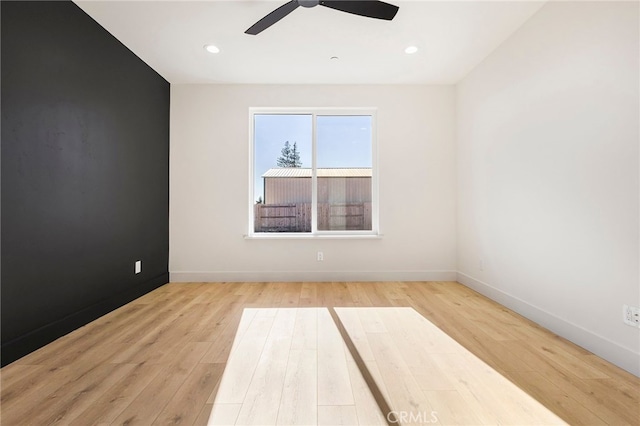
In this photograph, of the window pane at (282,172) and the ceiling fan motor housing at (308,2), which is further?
the window pane at (282,172)

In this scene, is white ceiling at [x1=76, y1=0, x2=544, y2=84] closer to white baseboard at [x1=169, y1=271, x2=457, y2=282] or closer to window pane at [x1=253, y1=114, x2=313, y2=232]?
window pane at [x1=253, y1=114, x2=313, y2=232]

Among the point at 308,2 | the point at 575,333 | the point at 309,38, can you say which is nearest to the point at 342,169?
the point at 309,38

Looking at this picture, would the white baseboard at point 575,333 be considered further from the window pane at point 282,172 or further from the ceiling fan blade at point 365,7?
the ceiling fan blade at point 365,7

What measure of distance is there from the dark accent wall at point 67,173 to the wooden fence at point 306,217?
137cm

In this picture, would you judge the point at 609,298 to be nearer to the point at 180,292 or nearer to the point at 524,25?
the point at 524,25

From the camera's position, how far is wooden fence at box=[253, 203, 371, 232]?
3900 mm

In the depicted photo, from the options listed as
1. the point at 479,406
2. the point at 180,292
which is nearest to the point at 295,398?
the point at 479,406

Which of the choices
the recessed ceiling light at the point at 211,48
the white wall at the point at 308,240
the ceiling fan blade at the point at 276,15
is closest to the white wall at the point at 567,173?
the white wall at the point at 308,240

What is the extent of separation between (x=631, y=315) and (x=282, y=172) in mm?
3448

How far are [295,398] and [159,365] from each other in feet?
2.93

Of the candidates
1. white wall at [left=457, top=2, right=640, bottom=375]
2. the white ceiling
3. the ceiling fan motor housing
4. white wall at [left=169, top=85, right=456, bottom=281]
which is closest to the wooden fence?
white wall at [left=169, top=85, right=456, bottom=281]

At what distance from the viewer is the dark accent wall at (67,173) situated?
182cm

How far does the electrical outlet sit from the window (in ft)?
8.11

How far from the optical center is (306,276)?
373cm
